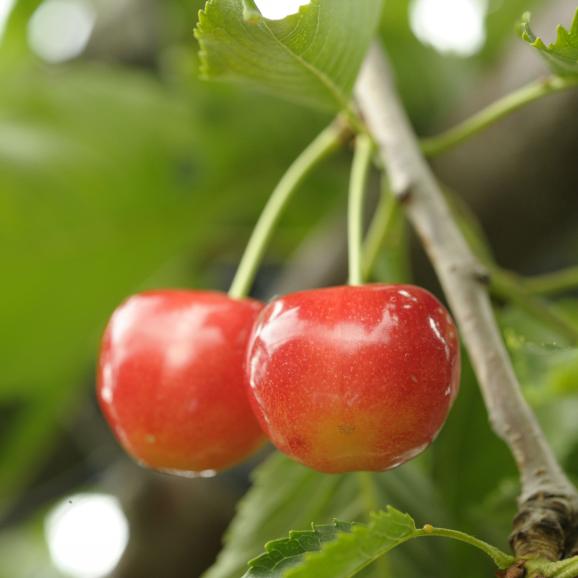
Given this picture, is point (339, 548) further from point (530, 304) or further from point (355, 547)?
point (530, 304)

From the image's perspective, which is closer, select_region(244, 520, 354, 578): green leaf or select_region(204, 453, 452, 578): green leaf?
select_region(244, 520, 354, 578): green leaf

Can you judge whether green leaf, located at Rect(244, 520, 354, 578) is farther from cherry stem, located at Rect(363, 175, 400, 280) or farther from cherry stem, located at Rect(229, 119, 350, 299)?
cherry stem, located at Rect(363, 175, 400, 280)

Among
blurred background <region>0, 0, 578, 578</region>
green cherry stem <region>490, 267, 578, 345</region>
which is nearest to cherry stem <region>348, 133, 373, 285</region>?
green cherry stem <region>490, 267, 578, 345</region>

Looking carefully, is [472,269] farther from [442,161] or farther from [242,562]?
[442,161]

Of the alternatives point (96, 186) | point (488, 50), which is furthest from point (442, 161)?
point (96, 186)

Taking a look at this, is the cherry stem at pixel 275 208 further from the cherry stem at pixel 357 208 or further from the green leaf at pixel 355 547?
the green leaf at pixel 355 547

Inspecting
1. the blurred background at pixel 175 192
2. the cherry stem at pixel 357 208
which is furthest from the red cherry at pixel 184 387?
the blurred background at pixel 175 192
